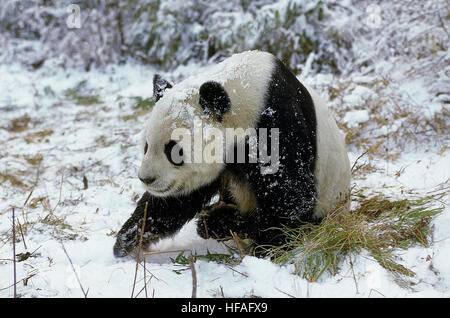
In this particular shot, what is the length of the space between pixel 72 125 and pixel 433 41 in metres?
6.15

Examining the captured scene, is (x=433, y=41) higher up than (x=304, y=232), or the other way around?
(x=433, y=41)

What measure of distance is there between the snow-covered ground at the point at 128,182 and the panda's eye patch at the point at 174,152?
2.07ft

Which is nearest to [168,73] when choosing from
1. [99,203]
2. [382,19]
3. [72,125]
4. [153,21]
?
[153,21]

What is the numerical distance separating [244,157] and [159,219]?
0.85 m

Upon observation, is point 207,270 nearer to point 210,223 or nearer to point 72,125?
point 210,223

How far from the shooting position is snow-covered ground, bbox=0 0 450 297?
198 centimetres

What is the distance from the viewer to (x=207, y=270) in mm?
2189

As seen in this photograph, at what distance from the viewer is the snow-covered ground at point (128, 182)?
6.50 feet

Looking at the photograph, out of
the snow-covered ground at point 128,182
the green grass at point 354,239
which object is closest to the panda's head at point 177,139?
the snow-covered ground at point 128,182

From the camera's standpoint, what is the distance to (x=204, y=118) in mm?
2438

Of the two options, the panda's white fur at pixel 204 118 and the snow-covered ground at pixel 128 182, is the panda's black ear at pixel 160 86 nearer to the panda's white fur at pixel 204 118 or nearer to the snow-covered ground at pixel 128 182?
the panda's white fur at pixel 204 118

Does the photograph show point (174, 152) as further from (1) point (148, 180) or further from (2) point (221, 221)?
(2) point (221, 221)

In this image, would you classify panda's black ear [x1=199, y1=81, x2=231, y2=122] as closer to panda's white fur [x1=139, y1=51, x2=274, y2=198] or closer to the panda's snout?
panda's white fur [x1=139, y1=51, x2=274, y2=198]

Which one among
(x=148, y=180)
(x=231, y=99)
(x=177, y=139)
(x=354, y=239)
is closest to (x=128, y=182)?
(x=148, y=180)
